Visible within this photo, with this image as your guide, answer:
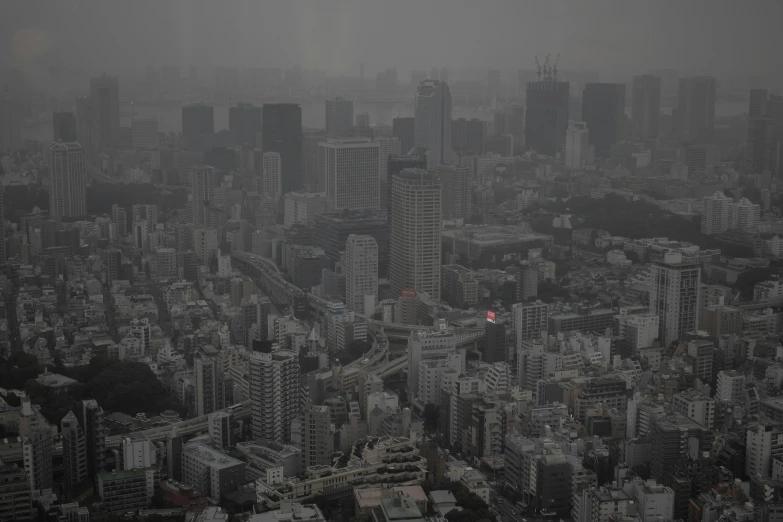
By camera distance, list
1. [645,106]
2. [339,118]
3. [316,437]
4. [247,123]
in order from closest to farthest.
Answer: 1. [316,437]
2. [645,106]
3. [247,123]
4. [339,118]

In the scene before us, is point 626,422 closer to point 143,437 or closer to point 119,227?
point 143,437

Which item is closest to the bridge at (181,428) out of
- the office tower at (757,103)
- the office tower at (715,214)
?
the office tower at (715,214)

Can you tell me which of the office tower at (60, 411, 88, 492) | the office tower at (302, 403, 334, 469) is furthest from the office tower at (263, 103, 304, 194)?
the office tower at (60, 411, 88, 492)

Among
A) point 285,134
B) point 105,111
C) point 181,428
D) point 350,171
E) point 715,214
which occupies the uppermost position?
point 105,111

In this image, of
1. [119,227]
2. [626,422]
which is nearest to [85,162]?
[119,227]

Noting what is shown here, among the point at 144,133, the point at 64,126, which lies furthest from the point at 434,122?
the point at 64,126

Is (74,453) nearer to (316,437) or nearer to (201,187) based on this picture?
(316,437)
